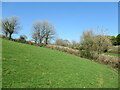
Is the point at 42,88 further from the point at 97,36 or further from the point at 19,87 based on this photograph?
the point at 97,36

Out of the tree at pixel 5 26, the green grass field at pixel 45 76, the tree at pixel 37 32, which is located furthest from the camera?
the tree at pixel 37 32

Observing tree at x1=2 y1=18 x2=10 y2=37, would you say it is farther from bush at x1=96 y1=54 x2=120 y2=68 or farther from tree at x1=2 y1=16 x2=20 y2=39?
bush at x1=96 y1=54 x2=120 y2=68

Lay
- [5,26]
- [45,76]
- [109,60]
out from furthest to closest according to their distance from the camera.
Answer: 1. [5,26]
2. [109,60]
3. [45,76]

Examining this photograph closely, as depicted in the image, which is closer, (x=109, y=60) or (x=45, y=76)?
(x=45, y=76)

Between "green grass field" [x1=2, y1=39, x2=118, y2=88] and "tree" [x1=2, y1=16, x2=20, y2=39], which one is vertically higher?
"tree" [x1=2, y1=16, x2=20, y2=39]

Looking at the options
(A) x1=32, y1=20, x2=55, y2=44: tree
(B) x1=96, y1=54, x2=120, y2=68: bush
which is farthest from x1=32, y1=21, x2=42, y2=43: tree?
(B) x1=96, y1=54, x2=120, y2=68: bush

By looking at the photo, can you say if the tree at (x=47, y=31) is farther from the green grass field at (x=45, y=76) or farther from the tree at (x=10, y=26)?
the green grass field at (x=45, y=76)

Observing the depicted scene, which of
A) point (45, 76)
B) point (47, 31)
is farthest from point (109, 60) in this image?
point (47, 31)

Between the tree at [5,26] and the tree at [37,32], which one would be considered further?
the tree at [37,32]

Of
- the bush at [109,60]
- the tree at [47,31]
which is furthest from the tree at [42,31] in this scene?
the bush at [109,60]

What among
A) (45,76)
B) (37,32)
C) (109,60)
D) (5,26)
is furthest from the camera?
(37,32)

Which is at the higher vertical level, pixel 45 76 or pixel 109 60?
pixel 45 76

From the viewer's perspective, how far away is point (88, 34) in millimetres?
32188

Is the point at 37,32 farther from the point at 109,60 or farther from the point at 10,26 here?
the point at 109,60
